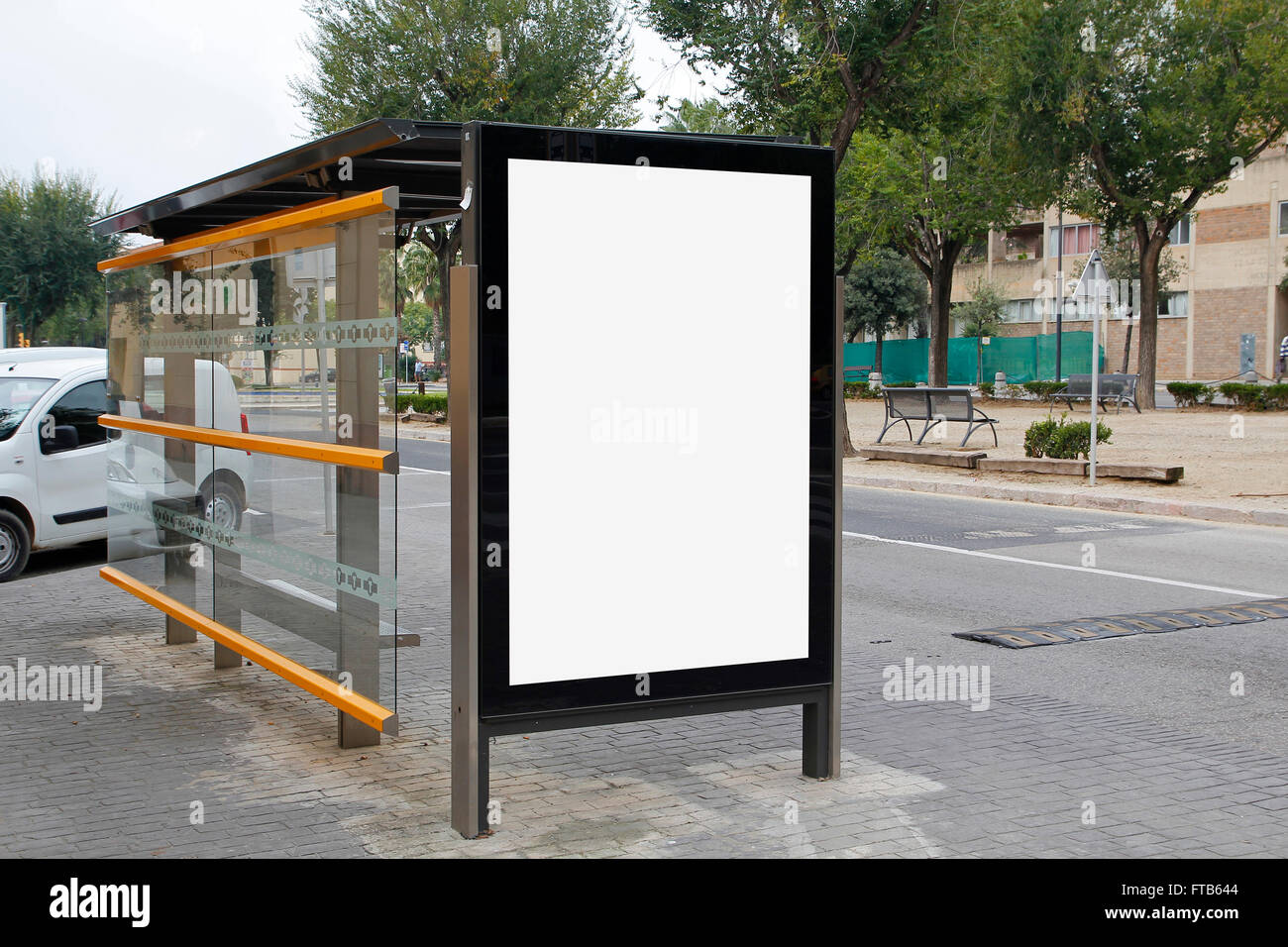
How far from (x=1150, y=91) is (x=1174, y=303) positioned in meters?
32.8

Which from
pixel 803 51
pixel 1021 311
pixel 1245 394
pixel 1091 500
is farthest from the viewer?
pixel 1021 311

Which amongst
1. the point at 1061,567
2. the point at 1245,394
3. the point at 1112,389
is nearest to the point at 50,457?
the point at 1061,567

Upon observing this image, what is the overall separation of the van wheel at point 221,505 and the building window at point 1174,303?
61.2 m

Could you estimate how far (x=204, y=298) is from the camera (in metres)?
7.07

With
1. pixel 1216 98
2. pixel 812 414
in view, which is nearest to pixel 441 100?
pixel 1216 98

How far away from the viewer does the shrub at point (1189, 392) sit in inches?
1387

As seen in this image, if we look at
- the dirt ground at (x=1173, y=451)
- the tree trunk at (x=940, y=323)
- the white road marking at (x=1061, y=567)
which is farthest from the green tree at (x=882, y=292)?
the white road marking at (x=1061, y=567)

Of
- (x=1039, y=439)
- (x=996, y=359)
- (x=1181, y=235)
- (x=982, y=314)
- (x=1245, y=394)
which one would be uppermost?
(x=1181, y=235)

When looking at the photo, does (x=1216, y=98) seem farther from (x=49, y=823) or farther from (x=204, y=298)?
(x=49, y=823)

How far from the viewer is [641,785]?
5277mm

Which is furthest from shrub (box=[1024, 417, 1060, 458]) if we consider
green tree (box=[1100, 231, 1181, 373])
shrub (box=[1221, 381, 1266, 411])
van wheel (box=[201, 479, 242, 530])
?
green tree (box=[1100, 231, 1181, 373])

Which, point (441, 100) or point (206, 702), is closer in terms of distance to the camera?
point (206, 702)

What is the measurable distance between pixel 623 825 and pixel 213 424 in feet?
11.5

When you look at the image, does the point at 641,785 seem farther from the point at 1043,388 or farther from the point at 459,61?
the point at 1043,388
